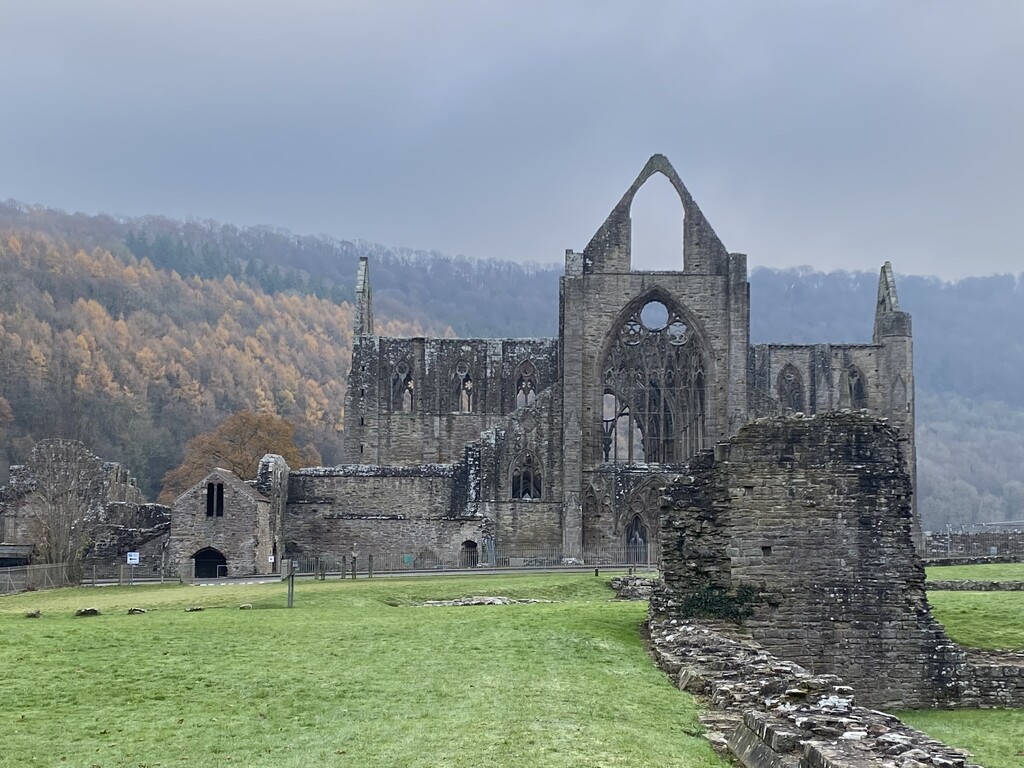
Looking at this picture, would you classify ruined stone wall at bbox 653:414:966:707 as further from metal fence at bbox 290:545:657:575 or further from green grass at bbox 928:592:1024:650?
metal fence at bbox 290:545:657:575

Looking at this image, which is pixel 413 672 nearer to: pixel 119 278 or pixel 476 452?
pixel 476 452

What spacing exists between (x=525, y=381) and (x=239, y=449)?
19788mm

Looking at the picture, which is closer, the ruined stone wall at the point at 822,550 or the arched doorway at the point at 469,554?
the ruined stone wall at the point at 822,550

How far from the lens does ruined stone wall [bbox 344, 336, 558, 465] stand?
228 ft

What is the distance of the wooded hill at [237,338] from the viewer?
349 ft

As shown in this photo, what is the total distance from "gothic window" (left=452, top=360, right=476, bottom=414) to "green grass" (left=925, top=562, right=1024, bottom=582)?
110 feet

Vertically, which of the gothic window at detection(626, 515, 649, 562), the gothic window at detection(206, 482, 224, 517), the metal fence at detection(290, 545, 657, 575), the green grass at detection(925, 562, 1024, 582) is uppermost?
the gothic window at detection(206, 482, 224, 517)

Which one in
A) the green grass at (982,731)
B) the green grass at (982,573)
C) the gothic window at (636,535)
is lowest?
the green grass at (982,731)

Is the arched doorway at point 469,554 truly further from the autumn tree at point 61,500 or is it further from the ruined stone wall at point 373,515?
the autumn tree at point 61,500

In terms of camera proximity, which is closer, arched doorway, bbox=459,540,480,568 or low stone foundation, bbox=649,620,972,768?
low stone foundation, bbox=649,620,972,768

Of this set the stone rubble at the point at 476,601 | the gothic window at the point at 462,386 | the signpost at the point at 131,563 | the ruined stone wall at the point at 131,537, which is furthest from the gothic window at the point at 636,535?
the stone rubble at the point at 476,601

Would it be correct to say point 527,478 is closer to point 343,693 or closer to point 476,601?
point 476,601

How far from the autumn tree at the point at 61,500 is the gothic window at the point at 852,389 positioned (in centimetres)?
4075

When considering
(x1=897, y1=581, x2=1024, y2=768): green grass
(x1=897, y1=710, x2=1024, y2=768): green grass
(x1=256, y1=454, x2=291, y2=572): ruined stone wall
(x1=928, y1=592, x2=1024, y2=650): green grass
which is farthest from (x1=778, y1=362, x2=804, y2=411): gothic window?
(x1=897, y1=710, x2=1024, y2=768): green grass
